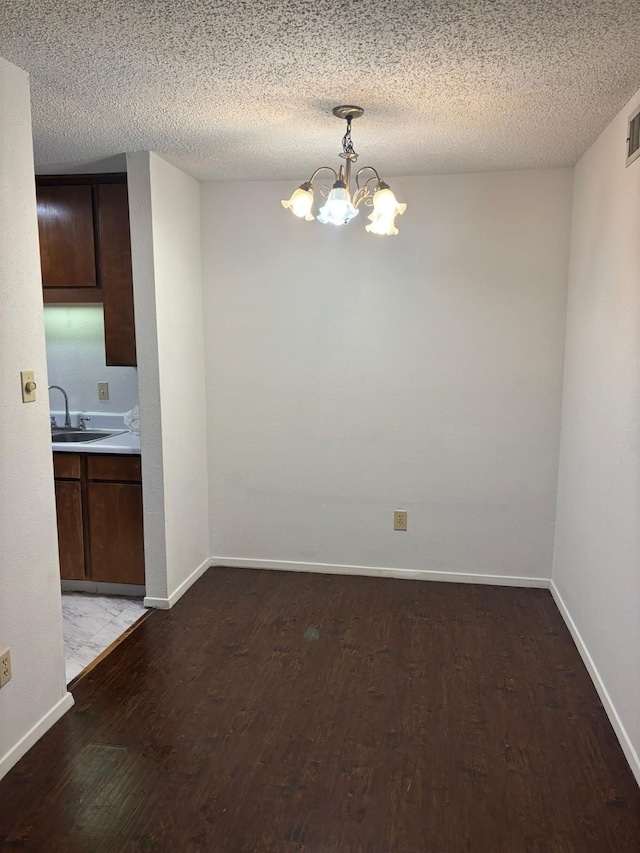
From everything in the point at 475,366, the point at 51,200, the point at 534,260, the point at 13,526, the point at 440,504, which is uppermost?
the point at 51,200

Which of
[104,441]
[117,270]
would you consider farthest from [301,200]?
[104,441]

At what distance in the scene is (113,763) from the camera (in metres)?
2.26

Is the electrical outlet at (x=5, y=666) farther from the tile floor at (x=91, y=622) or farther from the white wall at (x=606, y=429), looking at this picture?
the white wall at (x=606, y=429)

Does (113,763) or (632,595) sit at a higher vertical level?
(632,595)

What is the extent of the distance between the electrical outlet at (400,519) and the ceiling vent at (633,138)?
2217 mm

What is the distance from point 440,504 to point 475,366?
2.78ft

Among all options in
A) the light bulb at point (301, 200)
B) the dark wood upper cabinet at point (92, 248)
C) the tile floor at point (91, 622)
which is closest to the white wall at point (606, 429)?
the light bulb at point (301, 200)

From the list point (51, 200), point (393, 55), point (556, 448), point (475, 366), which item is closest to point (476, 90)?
point (393, 55)

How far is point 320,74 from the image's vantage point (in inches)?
86.0

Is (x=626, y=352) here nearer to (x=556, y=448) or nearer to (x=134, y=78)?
(x=556, y=448)

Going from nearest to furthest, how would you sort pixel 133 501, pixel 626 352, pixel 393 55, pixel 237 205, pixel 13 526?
pixel 393 55 < pixel 13 526 < pixel 626 352 < pixel 133 501 < pixel 237 205

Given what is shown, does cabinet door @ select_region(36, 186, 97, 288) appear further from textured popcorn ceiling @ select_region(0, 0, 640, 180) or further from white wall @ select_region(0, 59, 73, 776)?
white wall @ select_region(0, 59, 73, 776)

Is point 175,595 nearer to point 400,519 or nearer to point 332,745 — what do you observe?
point 400,519

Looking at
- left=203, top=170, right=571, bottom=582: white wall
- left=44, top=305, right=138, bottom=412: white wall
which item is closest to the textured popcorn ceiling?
left=203, top=170, right=571, bottom=582: white wall
